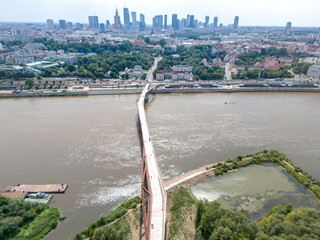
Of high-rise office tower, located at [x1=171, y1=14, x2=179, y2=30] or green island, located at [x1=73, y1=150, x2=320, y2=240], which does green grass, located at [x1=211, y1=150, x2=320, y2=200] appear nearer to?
green island, located at [x1=73, y1=150, x2=320, y2=240]

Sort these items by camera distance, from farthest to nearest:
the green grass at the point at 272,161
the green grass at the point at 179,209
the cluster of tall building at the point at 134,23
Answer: the cluster of tall building at the point at 134,23 < the green grass at the point at 272,161 < the green grass at the point at 179,209

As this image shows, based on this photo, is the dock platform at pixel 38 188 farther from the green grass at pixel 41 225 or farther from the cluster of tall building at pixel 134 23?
the cluster of tall building at pixel 134 23

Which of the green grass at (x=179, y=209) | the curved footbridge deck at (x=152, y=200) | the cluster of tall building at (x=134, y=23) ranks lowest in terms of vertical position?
the green grass at (x=179, y=209)

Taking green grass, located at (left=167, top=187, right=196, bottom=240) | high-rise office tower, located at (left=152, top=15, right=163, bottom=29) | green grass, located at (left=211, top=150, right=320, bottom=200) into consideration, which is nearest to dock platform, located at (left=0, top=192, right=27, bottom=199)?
green grass, located at (left=167, top=187, right=196, bottom=240)

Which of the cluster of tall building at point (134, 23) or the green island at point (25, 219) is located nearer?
the green island at point (25, 219)

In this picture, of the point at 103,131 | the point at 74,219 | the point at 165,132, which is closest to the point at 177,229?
the point at 74,219

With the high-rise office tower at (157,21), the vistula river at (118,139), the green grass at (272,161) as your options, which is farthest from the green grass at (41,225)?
the high-rise office tower at (157,21)

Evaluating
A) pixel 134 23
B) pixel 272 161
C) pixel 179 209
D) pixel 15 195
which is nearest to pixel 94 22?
pixel 134 23
